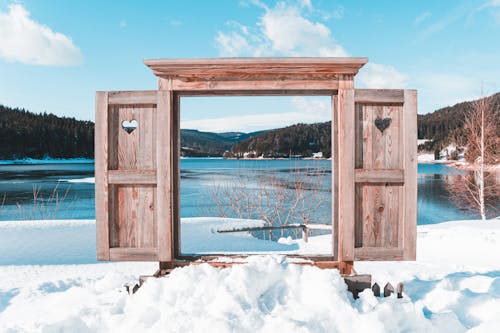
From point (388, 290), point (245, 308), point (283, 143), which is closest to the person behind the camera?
point (245, 308)

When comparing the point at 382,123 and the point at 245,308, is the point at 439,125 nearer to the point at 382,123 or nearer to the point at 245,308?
the point at 382,123

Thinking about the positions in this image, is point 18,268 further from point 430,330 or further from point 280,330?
point 430,330

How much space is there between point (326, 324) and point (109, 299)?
7.45 ft

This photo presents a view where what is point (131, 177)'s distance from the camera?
3.48 m

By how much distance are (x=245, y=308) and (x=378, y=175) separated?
1.85m

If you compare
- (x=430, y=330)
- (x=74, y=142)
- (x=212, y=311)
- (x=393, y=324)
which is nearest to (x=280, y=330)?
(x=212, y=311)

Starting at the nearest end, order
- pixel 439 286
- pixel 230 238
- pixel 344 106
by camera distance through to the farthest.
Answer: pixel 344 106, pixel 439 286, pixel 230 238

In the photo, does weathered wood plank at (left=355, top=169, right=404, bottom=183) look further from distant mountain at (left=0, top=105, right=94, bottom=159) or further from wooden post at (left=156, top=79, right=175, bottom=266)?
distant mountain at (left=0, top=105, right=94, bottom=159)

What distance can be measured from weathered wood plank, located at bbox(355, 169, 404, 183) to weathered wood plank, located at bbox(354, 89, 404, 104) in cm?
70

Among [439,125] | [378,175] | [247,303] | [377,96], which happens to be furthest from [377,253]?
[439,125]

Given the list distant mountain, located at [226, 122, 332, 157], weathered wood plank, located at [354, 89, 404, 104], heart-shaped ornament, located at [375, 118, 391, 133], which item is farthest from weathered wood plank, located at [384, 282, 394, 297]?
distant mountain, located at [226, 122, 332, 157]

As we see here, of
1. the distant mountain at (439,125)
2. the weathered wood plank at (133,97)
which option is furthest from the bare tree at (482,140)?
the distant mountain at (439,125)

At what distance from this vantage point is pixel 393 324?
109 inches

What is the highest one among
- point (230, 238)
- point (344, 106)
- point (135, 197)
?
point (344, 106)
